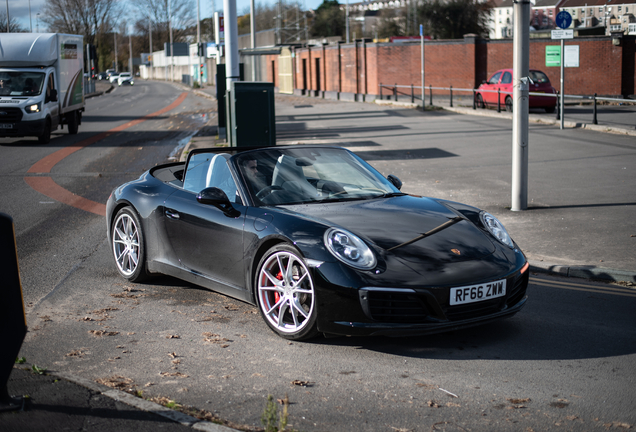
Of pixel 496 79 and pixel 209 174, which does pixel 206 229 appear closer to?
pixel 209 174

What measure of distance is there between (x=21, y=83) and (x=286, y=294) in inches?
761

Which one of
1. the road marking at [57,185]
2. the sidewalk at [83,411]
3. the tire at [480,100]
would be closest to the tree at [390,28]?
the tire at [480,100]

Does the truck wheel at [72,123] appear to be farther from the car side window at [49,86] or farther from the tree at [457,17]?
the tree at [457,17]

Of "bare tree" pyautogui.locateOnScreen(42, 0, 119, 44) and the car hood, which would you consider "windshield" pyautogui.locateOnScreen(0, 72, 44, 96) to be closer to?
the car hood

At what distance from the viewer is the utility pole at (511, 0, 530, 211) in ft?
30.0

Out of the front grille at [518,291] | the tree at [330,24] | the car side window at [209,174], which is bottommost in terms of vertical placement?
the front grille at [518,291]

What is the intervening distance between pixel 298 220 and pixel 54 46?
2024cm

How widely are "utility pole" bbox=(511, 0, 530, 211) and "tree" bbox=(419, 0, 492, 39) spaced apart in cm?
5784

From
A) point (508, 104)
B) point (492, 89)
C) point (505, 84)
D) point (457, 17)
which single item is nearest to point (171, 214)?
→ point (508, 104)

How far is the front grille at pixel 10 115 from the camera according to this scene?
1983cm

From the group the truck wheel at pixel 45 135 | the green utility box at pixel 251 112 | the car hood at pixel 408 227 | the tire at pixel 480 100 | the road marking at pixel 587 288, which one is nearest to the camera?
the car hood at pixel 408 227

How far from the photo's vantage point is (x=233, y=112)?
46.6 feet

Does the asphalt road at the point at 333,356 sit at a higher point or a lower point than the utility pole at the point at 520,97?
lower

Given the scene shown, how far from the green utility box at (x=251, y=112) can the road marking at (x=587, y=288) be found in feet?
29.4
